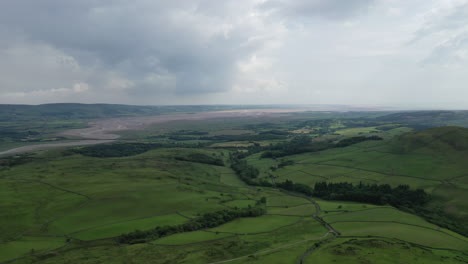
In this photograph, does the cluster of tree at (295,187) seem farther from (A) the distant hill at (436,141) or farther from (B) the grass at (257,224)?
(A) the distant hill at (436,141)

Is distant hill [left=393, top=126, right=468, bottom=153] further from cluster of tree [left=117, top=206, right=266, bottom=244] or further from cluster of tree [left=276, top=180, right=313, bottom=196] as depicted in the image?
cluster of tree [left=117, top=206, right=266, bottom=244]

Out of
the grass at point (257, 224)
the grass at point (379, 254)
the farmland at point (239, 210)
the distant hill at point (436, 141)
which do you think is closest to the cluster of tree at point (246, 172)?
the farmland at point (239, 210)

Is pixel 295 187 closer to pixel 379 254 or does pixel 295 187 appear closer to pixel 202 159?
pixel 379 254

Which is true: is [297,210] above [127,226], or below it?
below

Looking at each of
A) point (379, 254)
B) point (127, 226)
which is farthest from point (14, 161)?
point (379, 254)

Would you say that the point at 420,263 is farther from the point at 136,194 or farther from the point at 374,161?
the point at 374,161
